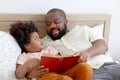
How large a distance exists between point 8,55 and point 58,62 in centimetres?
33

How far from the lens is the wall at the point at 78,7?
195 cm

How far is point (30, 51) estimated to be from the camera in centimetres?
164

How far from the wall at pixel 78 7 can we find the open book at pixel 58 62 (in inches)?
26.5

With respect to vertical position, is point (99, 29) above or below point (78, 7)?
below

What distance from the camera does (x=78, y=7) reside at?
2092 millimetres

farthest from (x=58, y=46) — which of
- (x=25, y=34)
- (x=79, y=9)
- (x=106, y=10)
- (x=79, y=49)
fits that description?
(x=106, y=10)

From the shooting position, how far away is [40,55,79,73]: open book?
1405mm

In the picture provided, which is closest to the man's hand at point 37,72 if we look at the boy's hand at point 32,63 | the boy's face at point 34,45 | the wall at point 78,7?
the boy's hand at point 32,63

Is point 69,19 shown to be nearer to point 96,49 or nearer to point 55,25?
point 55,25

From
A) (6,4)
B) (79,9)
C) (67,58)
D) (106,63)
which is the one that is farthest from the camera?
(79,9)

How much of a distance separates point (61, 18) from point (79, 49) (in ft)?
0.91

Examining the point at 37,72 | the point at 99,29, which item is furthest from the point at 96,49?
the point at 37,72

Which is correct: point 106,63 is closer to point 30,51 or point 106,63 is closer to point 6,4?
point 30,51

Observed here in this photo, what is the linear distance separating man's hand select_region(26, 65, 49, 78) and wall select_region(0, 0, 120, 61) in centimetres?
64
